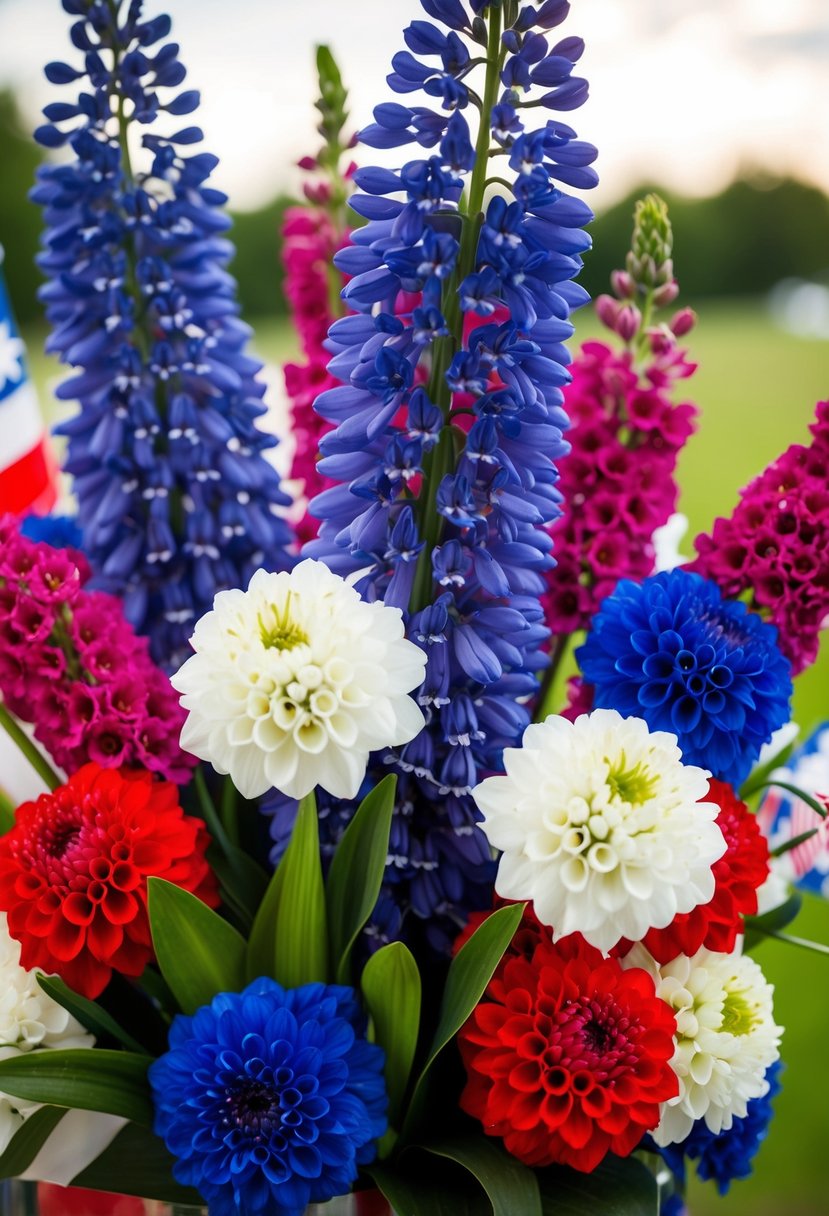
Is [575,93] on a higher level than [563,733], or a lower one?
higher

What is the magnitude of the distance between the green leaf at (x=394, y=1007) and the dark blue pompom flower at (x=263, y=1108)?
22 millimetres

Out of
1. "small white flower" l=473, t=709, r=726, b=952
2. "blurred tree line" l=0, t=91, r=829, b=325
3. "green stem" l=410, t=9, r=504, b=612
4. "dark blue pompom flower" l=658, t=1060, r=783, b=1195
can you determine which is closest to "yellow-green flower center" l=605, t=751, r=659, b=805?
"small white flower" l=473, t=709, r=726, b=952

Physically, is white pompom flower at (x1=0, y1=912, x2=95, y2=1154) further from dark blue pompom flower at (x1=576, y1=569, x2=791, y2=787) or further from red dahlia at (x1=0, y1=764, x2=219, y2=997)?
dark blue pompom flower at (x1=576, y1=569, x2=791, y2=787)

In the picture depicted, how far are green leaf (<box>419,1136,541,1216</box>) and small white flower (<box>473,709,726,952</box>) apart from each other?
9 centimetres

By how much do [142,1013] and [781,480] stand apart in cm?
38

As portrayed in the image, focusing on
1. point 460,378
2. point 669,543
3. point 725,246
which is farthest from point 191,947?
point 725,246

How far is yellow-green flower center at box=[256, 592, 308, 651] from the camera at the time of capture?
420 mm

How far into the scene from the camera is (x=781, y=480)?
0.54 m

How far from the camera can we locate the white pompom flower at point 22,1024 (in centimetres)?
46

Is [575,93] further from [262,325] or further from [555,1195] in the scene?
[262,325]

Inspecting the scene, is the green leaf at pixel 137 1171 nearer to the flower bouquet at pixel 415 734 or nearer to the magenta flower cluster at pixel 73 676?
the flower bouquet at pixel 415 734

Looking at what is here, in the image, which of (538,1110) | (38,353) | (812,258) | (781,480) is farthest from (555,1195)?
(38,353)

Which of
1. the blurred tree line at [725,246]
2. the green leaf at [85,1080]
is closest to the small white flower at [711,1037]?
the green leaf at [85,1080]

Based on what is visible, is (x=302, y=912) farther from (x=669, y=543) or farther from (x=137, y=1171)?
(x=669, y=543)
